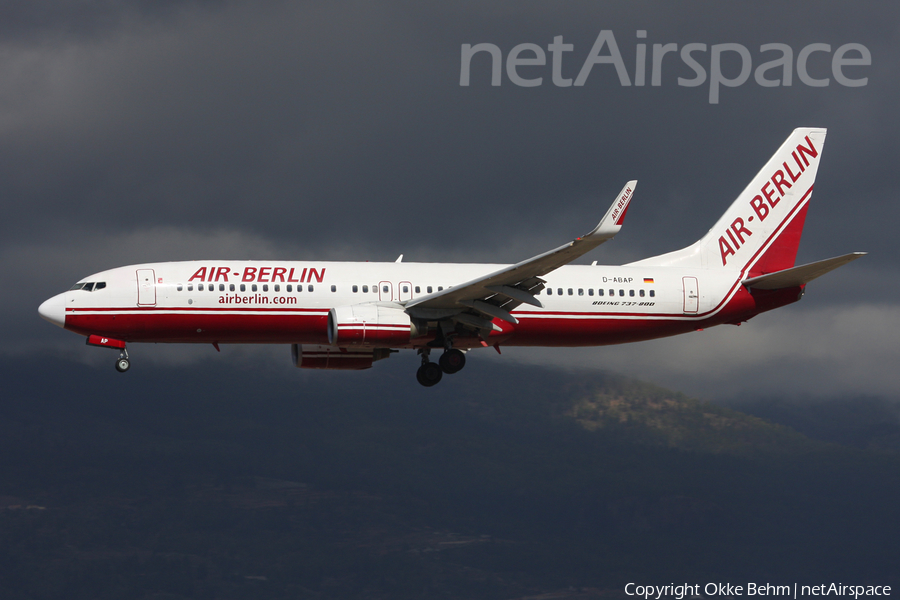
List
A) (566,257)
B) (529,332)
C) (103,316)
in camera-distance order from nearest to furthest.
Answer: (566,257) → (103,316) → (529,332)

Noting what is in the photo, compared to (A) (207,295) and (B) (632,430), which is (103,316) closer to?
(A) (207,295)

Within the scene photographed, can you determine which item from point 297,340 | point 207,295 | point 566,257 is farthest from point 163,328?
point 566,257

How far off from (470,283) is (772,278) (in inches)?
592

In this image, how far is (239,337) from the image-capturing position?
1820 inches

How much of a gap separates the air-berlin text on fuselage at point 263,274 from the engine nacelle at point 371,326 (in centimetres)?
209

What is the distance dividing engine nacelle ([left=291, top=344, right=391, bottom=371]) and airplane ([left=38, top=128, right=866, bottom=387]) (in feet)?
0.21

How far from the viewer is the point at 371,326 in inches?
1757

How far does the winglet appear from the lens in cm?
3834

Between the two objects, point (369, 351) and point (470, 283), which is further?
point (369, 351)

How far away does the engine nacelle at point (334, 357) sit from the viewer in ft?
165

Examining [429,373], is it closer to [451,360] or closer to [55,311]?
[451,360]

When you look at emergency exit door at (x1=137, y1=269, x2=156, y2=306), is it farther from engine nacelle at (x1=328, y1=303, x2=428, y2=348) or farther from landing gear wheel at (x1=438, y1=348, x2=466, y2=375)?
landing gear wheel at (x1=438, y1=348, x2=466, y2=375)

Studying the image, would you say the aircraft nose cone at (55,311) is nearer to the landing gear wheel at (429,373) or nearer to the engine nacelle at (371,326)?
the engine nacelle at (371,326)

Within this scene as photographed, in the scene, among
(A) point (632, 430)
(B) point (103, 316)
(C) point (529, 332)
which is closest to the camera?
(B) point (103, 316)
